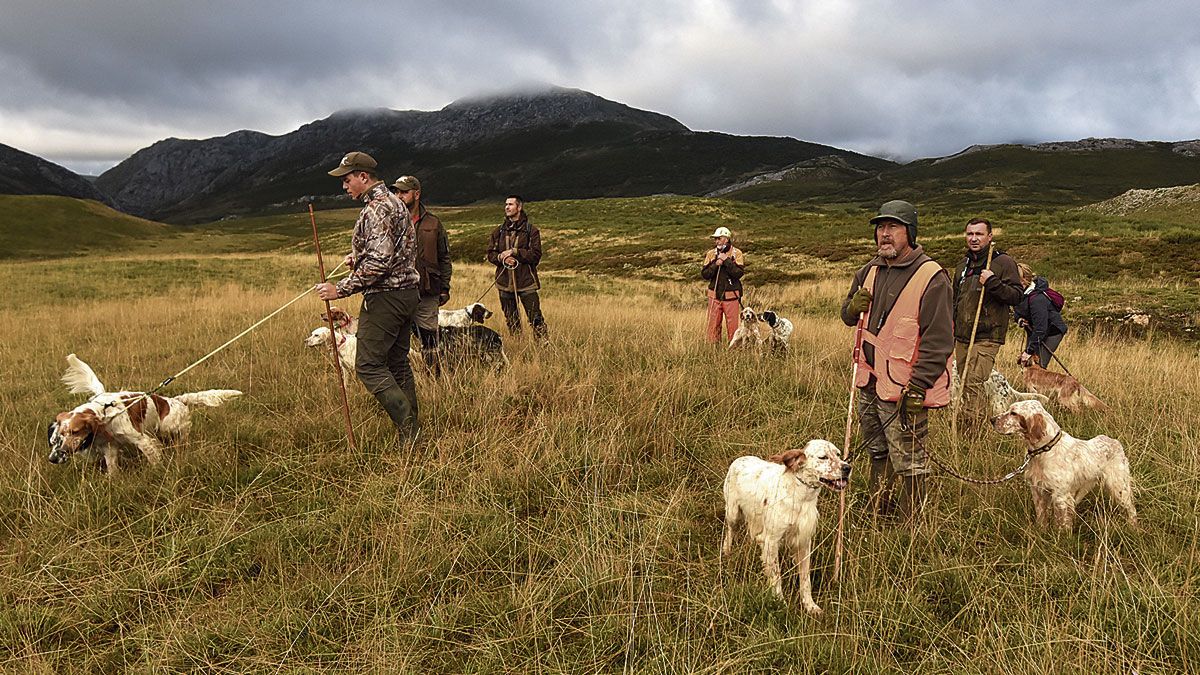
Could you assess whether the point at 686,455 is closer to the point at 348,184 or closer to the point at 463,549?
the point at 463,549

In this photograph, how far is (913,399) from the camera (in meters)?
3.25

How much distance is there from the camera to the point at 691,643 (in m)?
2.50

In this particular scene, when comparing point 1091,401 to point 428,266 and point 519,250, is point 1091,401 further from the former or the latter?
point 428,266

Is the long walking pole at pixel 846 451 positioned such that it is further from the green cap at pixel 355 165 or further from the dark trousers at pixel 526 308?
the dark trousers at pixel 526 308

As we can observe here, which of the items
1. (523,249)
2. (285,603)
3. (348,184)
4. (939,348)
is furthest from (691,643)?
(523,249)

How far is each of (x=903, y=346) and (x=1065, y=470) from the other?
4.24 ft

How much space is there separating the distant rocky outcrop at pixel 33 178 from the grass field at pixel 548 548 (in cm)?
23978

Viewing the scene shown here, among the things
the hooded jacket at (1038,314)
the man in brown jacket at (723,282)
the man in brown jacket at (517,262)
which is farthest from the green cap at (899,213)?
the man in brown jacket at (517,262)

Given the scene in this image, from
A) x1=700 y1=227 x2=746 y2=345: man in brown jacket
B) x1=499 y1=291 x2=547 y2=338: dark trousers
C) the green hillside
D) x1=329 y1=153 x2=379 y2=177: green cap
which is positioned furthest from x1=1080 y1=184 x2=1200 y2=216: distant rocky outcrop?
the green hillside

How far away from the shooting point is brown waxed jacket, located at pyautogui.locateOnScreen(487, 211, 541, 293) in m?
7.85

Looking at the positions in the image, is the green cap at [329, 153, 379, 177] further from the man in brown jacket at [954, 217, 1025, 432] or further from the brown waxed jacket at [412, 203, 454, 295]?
the man in brown jacket at [954, 217, 1025, 432]

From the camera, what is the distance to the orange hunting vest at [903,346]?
10.5 feet

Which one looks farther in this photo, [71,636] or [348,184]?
[348,184]

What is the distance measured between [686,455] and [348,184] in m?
3.26
